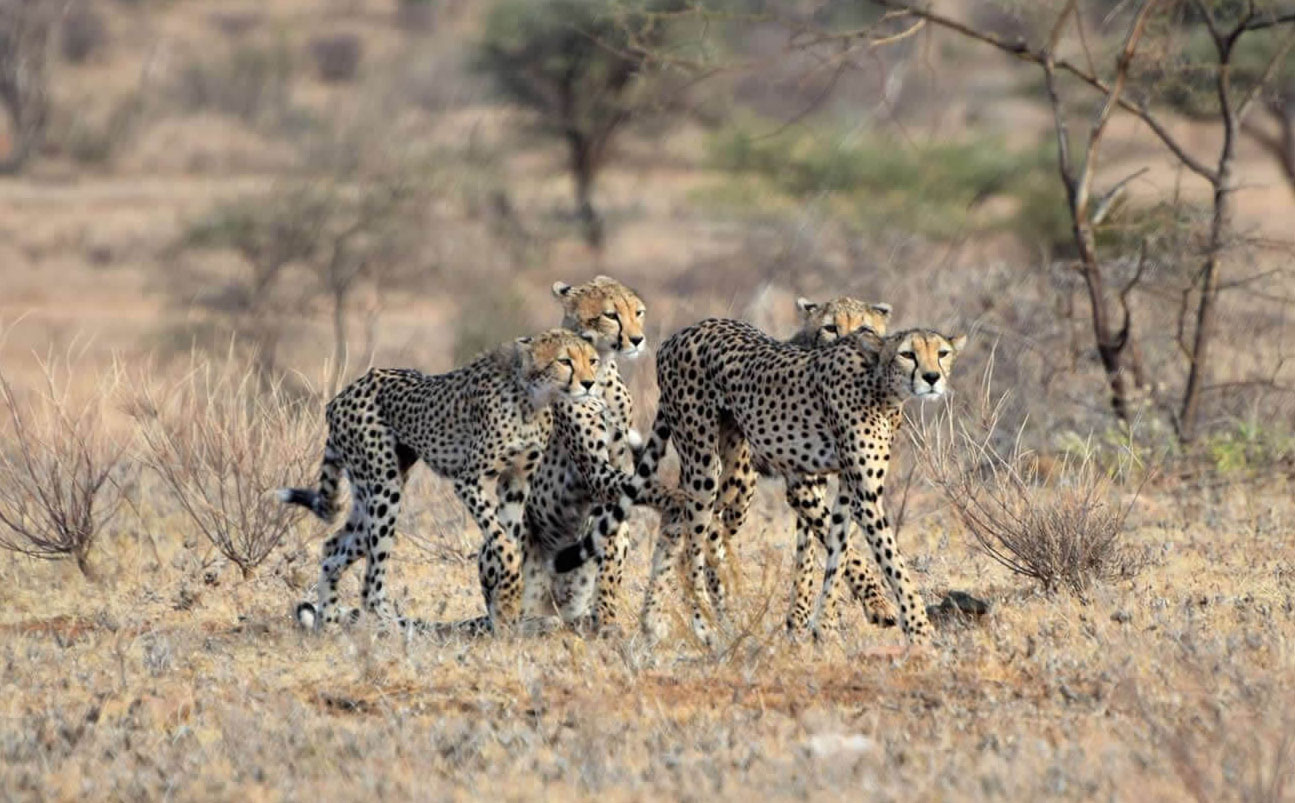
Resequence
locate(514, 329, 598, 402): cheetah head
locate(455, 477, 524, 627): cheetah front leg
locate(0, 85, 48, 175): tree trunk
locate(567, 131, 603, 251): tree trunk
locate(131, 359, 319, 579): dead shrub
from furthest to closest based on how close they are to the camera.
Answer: locate(0, 85, 48, 175): tree trunk < locate(567, 131, 603, 251): tree trunk < locate(131, 359, 319, 579): dead shrub < locate(455, 477, 524, 627): cheetah front leg < locate(514, 329, 598, 402): cheetah head

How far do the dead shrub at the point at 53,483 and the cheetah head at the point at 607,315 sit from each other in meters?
1.89

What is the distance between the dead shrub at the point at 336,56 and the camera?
37.4 metres

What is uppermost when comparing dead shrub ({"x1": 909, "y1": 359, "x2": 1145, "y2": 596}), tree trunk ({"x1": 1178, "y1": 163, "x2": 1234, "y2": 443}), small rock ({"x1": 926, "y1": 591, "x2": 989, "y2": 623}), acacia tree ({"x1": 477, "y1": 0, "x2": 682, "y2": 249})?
acacia tree ({"x1": 477, "y1": 0, "x2": 682, "y2": 249})

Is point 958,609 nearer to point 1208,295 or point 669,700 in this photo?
point 669,700

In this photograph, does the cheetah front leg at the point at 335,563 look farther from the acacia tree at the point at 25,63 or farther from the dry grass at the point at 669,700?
the acacia tree at the point at 25,63

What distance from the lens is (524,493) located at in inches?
257

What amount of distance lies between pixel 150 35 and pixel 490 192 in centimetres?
2025

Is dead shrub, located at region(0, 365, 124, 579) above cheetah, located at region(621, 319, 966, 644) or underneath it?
underneath

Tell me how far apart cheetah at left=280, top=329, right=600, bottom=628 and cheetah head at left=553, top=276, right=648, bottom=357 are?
33 centimetres

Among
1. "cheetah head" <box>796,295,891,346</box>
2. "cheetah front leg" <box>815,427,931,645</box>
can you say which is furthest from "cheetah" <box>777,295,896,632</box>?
"cheetah front leg" <box>815,427,931,645</box>

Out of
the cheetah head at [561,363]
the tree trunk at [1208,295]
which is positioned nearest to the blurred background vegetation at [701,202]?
the tree trunk at [1208,295]

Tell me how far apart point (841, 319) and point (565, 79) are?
14.9 meters

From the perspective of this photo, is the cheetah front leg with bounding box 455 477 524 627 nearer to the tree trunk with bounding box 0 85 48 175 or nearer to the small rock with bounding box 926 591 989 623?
the small rock with bounding box 926 591 989 623

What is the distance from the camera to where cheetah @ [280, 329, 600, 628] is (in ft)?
20.3
